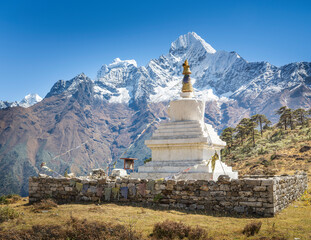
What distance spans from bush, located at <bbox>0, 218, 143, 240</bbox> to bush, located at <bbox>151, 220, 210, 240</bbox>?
1.63 feet

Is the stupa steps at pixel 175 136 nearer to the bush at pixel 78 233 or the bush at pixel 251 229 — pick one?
the bush at pixel 251 229

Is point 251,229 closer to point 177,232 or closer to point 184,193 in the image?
point 177,232

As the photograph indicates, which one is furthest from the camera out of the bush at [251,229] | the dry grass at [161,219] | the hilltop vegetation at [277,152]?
the hilltop vegetation at [277,152]

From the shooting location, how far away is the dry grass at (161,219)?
8203mm

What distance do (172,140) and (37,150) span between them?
14737 centimetres

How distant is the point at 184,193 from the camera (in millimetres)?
11195

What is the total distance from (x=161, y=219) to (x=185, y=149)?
291 inches

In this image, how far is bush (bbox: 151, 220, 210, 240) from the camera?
25.6ft

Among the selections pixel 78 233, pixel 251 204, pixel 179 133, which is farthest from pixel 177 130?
pixel 78 233

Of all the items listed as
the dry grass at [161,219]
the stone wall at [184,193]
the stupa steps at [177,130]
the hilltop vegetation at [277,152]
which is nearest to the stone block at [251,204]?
the stone wall at [184,193]

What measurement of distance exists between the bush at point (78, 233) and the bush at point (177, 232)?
1.63ft

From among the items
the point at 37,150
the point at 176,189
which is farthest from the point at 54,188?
the point at 37,150

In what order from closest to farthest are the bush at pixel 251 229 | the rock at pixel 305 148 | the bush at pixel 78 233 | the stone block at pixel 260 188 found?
the bush at pixel 78 233 < the bush at pixel 251 229 < the stone block at pixel 260 188 < the rock at pixel 305 148

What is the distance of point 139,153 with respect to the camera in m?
144
